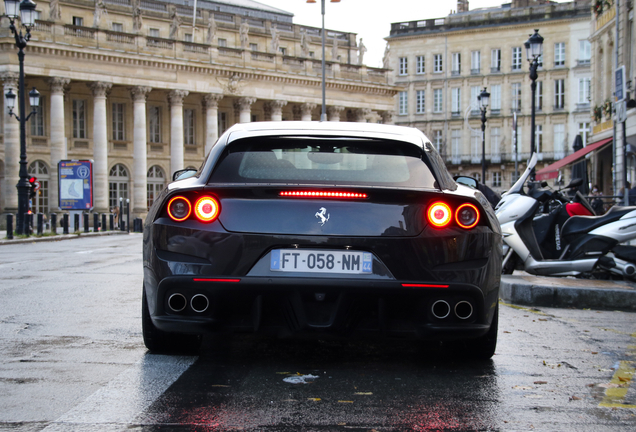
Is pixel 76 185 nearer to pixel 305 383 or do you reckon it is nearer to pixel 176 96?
pixel 176 96

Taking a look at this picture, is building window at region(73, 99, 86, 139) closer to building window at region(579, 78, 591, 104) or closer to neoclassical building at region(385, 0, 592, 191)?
neoclassical building at region(385, 0, 592, 191)

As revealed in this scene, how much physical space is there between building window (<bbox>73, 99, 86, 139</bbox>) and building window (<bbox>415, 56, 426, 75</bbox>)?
37.2 m

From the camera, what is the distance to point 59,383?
452 cm

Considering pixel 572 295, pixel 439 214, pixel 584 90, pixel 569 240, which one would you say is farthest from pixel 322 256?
pixel 584 90

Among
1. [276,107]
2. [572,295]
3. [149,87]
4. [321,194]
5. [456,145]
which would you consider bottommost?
[572,295]

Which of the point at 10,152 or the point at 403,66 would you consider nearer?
the point at 10,152

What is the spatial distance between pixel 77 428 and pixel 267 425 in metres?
0.84

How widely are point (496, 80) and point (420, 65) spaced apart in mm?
8276

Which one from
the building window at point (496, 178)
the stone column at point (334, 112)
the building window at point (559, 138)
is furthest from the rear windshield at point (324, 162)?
the building window at point (496, 178)

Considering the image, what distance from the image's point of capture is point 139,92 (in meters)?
62.8

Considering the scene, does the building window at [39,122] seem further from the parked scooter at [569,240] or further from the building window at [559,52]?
the parked scooter at [569,240]

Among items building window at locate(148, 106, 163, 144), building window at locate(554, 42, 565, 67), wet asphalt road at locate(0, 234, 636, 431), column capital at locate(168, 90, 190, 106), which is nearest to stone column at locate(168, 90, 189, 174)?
column capital at locate(168, 90, 190, 106)

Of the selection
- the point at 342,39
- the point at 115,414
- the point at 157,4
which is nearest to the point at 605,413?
the point at 115,414

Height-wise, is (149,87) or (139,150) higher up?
(149,87)
